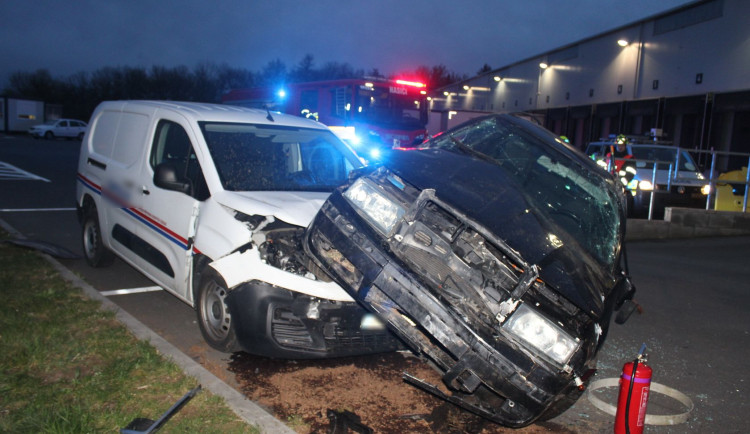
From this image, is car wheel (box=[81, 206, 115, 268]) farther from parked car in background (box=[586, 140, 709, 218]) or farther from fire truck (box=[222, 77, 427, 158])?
fire truck (box=[222, 77, 427, 158])

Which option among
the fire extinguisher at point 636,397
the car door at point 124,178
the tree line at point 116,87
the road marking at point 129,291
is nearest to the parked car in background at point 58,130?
the tree line at point 116,87

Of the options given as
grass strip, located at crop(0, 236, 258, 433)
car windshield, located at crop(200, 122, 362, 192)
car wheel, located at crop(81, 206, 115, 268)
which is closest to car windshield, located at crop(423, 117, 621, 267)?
car windshield, located at crop(200, 122, 362, 192)

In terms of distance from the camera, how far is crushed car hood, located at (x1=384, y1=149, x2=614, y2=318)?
135 inches

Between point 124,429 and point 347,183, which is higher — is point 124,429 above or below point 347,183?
below

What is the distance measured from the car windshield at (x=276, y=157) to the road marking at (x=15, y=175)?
1283 cm

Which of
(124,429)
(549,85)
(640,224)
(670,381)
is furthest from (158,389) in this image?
(549,85)

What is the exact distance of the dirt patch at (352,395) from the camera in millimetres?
3635

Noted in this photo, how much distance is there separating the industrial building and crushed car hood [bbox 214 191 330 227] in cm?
1521

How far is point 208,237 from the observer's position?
4.37m

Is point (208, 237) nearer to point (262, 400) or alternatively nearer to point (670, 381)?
point (262, 400)

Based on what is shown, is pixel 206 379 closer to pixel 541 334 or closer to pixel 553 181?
pixel 541 334

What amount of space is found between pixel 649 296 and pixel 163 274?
5.77 metres

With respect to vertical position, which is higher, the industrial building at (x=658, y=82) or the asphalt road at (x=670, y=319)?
the industrial building at (x=658, y=82)

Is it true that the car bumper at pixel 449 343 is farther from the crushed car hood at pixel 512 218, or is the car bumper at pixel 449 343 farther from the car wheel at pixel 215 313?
the car wheel at pixel 215 313
